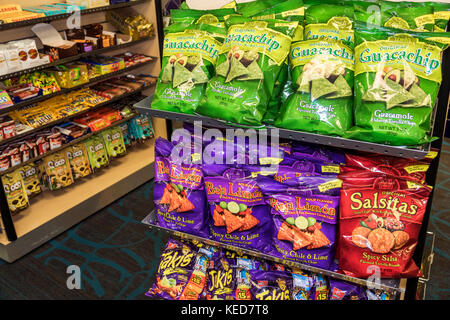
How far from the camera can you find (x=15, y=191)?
313 cm

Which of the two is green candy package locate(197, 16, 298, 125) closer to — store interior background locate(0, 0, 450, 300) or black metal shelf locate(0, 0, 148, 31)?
store interior background locate(0, 0, 450, 300)

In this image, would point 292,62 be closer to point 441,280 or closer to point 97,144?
point 441,280

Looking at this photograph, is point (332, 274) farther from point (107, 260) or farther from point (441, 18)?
point (107, 260)

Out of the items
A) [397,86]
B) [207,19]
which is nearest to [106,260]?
[207,19]

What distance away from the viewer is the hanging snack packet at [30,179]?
330cm

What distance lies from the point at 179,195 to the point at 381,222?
0.85 meters

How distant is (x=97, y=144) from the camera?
3732 mm

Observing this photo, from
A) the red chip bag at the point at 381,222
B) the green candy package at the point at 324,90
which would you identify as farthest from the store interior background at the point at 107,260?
the green candy package at the point at 324,90

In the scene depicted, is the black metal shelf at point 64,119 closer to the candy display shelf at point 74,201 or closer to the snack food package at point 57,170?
the snack food package at point 57,170

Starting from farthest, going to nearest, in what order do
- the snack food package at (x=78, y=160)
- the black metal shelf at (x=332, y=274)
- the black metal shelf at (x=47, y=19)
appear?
1. the snack food package at (x=78, y=160)
2. the black metal shelf at (x=47, y=19)
3. the black metal shelf at (x=332, y=274)

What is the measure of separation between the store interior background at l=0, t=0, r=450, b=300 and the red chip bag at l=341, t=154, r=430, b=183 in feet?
4.75

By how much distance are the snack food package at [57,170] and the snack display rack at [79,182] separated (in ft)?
0.27

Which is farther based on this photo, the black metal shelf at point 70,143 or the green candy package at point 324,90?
the black metal shelf at point 70,143

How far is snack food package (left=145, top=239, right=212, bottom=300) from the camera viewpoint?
213 cm
